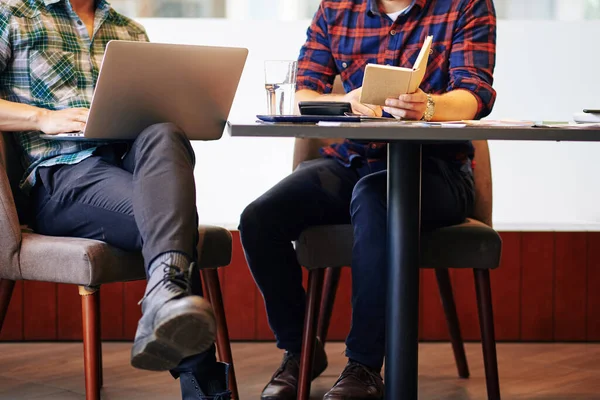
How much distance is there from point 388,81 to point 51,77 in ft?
2.81

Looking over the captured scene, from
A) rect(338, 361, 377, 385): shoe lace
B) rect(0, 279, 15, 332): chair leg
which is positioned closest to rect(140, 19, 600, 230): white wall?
rect(0, 279, 15, 332): chair leg

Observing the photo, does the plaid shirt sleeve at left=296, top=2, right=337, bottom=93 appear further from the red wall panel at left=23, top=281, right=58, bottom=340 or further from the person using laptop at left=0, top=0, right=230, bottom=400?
the red wall panel at left=23, top=281, right=58, bottom=340

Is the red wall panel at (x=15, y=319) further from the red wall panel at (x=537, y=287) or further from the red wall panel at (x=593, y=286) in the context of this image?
the red wall panel at (x=593, y=286)

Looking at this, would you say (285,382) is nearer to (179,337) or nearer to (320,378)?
(320,378)

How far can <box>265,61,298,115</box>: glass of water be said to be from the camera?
5.52 ft

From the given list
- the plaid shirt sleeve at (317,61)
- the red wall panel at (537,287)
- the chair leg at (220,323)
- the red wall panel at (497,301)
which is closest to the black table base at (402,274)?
the chair leg at (220,323)

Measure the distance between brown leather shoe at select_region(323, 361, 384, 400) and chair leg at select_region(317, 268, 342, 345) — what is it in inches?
18.1

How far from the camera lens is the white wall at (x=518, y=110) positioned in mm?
2893

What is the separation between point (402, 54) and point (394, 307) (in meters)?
0.77

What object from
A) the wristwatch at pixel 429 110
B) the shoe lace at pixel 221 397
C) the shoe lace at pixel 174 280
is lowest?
the shoe lace at pixel 221 397

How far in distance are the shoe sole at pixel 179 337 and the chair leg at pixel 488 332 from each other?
872mm

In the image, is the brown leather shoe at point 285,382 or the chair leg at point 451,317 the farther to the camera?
the chair leg at point 451,317

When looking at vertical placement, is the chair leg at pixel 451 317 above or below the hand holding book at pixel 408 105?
below

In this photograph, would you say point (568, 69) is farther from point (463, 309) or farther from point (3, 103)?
point (3, 103)
